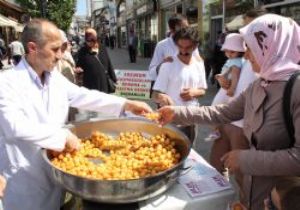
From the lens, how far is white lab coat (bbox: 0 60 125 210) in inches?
88.5

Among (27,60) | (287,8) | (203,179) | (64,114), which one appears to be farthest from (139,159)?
(287,8)

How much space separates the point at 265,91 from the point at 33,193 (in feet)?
4.98

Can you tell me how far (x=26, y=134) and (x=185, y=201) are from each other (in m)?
0.92

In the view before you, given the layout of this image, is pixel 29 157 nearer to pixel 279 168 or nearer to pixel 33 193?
pixel 33 193

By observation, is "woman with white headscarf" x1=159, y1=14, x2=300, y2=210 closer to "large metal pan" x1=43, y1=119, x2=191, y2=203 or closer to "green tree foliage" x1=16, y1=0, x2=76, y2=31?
"large metal pan" x1=43, y1=119, x2=191, y2=203

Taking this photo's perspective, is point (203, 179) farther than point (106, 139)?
No

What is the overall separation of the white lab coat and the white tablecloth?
60 centimetres

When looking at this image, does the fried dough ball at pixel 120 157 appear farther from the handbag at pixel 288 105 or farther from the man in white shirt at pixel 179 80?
the man in white shirt at pixel 179 80

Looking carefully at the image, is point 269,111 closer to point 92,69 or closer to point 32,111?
point 32,111

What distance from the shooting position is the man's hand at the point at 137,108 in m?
2.76

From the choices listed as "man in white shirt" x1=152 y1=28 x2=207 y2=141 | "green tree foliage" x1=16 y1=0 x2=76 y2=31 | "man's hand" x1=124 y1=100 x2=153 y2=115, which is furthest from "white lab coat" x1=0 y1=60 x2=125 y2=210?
"green tree foliage" x1=16 y1=0 x2=76 y2=31

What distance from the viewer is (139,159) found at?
7.49 ft

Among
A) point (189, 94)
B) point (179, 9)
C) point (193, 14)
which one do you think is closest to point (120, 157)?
point (189, 94)

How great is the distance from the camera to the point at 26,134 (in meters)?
2.21
